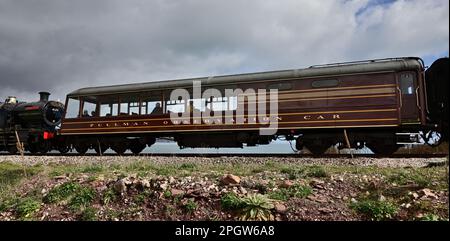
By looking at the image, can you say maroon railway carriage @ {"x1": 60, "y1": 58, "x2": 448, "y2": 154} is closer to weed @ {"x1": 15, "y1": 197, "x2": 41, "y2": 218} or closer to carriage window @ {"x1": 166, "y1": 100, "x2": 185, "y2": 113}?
carriage window @ {"x1": 166, "y1": 100, "x2": 185, "y2": 113}

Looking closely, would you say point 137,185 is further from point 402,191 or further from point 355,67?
point 355,67

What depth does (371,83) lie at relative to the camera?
13336 millimetres

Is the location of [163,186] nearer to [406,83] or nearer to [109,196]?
[109,196]

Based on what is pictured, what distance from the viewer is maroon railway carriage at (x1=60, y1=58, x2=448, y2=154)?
1299 cm

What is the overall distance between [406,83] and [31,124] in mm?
21390

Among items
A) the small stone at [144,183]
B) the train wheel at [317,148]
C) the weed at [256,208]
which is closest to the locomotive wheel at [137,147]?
the train wheel at [317,148]

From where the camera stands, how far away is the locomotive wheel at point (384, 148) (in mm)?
13341

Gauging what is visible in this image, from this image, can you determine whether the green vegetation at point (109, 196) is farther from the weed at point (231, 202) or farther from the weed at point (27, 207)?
the weed at point (231, 202)

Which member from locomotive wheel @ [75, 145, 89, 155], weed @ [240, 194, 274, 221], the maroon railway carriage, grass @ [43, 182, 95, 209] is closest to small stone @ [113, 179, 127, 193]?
grass @ [43, 182, 95, 209]

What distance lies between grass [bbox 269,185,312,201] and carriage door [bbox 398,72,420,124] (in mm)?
8903

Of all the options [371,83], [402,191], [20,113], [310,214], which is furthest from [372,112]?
[20,113]

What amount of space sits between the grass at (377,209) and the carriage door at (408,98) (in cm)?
903

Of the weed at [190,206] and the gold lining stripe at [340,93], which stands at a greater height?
the gold lining stripe at [340,93]

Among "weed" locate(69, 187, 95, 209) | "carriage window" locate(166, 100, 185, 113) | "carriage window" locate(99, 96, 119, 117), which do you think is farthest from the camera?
"carriage window" locate(99, 96, 119, 117)
